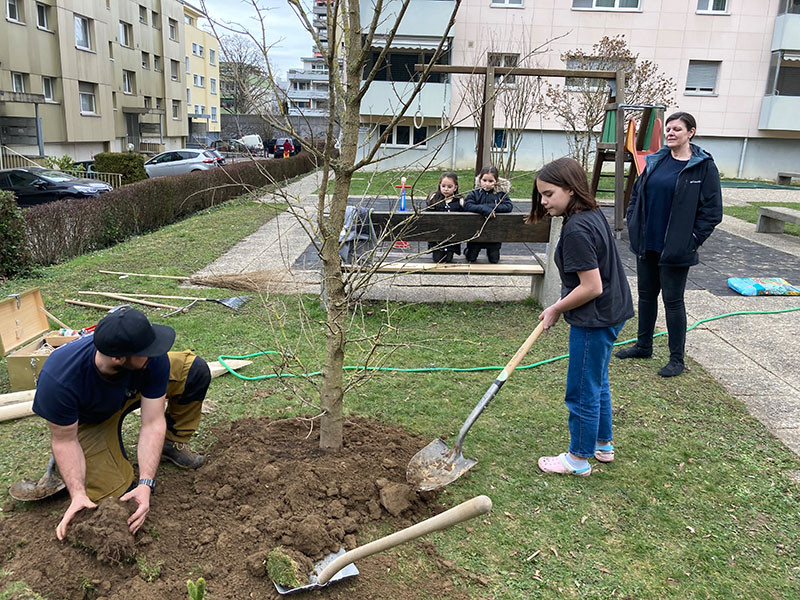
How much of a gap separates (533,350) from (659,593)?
2726 mm

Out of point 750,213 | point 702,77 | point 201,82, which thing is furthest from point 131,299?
point 201,82

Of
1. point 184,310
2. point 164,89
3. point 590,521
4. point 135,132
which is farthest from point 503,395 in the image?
point 164,89

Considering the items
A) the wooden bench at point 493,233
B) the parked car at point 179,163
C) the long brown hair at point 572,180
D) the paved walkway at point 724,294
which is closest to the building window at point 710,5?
the paved walkway at point 724,294

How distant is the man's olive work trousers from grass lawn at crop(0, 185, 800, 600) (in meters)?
0.33

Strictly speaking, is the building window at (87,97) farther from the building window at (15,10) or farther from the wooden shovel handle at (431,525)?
the wooden shovel handle at (431,525)

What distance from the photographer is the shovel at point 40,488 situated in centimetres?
282

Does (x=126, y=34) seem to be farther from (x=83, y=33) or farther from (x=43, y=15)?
(x=43, y=15)

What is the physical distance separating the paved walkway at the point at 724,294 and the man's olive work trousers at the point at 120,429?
831 mm

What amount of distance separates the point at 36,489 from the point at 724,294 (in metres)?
6.75

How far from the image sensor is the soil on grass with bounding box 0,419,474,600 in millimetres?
2373

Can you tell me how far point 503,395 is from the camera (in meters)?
4.24

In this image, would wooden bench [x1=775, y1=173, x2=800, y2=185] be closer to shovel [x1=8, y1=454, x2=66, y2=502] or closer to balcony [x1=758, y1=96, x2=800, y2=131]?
balcony [x1=758, y1=96, x2=800, y2=131]

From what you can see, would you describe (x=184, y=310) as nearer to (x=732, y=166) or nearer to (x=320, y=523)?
(x=320, y=523)

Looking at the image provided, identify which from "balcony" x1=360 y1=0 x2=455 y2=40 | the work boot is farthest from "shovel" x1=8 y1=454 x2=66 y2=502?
"balcony" x1=360 y1=0 x2=455 y2=40
